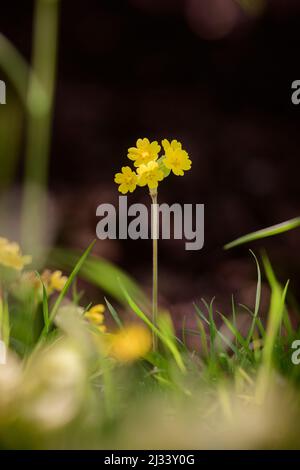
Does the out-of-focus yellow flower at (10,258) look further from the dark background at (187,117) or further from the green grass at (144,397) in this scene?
the dark background at (187,117)

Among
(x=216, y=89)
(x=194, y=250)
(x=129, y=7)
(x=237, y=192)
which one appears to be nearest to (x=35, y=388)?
(x=194, y=250)

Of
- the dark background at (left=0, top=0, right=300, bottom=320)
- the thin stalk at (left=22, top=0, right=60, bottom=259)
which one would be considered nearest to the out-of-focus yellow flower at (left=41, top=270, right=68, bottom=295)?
the thin stalk at (left=22, top=0, right=60, bottom=259)

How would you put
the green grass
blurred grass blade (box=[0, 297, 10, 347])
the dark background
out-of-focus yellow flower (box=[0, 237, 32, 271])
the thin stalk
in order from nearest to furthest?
1. the green grass
2. blurred grass blade (box=[0, 297, 10, 347])
3. out-of-focus yellow flower (box=[0, 237, 32, 271])
4. the thin stalk
5. the dark background

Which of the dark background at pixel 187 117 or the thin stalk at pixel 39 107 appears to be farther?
the dark background at pixel 187 117

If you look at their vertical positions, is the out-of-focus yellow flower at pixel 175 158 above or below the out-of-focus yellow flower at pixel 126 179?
above

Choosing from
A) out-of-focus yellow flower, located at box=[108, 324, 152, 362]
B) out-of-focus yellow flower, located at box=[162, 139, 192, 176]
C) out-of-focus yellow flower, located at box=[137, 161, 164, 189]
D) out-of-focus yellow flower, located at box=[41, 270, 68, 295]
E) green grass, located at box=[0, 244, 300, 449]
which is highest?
out-of-focus yellow flower, located at box=[162, 139, 192, 176]

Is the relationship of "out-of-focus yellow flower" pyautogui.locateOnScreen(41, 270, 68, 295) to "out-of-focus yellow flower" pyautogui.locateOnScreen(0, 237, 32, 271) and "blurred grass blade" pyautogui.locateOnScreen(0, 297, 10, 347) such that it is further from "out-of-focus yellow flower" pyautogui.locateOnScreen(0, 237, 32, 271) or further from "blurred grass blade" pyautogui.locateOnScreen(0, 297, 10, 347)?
"blurred grass blade" pyautogui.locateOnScreen(0, 297, 10, 347)

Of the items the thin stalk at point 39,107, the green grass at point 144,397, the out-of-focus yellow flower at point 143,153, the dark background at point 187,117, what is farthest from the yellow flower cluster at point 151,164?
the dark background at point 187,117
